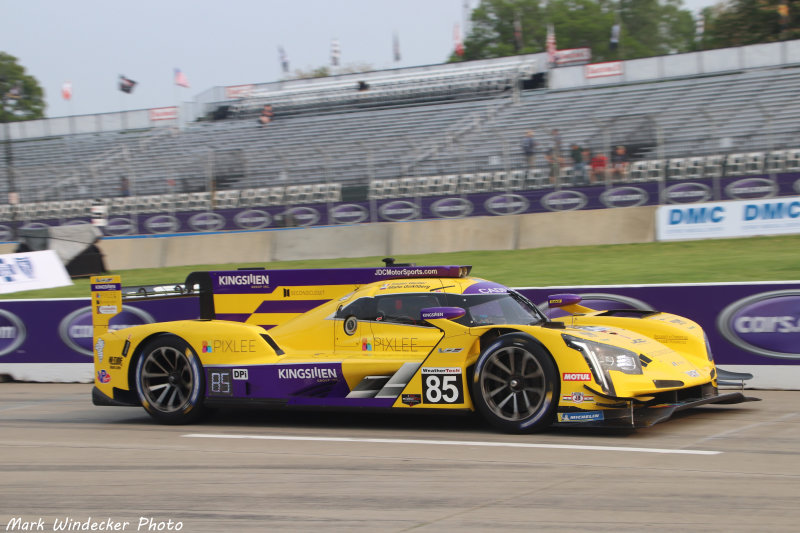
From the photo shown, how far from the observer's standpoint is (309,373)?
749cm

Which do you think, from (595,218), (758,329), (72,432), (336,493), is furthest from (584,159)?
(336,493)

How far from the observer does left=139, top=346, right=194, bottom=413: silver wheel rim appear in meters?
8.09

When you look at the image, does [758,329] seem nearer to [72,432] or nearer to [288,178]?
[72,432]

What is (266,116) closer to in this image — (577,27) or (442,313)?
(442,313)

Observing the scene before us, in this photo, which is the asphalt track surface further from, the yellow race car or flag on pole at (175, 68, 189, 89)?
flag on pole at (175, 68, 189, 89)

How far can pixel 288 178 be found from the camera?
83.7 feet

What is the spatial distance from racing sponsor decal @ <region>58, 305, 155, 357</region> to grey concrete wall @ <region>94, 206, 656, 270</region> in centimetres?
961

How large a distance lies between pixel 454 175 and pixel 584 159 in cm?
352

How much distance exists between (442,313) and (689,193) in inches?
546

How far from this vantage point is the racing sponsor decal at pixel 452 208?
21.9 meters

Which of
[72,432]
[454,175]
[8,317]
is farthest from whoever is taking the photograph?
[454,175]

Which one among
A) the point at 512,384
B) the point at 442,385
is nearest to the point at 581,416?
the point at 512,384

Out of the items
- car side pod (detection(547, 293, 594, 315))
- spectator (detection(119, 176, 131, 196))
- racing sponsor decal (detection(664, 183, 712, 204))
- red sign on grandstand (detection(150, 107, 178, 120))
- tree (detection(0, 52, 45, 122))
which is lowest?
car side pod (detection(547, 293, 594, 315))

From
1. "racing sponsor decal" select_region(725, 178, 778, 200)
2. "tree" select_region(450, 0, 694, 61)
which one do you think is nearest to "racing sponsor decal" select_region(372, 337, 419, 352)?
"racing sponsor decal" select_region(725, 178, 778, 200)
